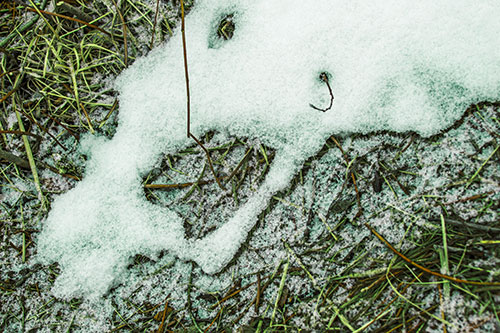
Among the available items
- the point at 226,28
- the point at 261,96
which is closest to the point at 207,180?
the point at 261,96

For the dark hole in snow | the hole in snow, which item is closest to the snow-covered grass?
the hole in snow

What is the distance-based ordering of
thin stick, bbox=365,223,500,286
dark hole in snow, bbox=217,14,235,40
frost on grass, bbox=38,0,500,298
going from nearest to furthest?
1. thin stick, bbox=365,223,500,286
2. frost on grass, bbox=38,0,500,298
3. dark hole in snow, bbox=217,14,235,40

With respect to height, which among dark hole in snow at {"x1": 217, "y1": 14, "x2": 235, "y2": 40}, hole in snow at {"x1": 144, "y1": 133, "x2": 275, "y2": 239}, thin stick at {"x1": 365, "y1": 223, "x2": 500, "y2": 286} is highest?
dark hole in snow at {"x1": 217, "y1": 14, "x2": 235, "y2": 40}

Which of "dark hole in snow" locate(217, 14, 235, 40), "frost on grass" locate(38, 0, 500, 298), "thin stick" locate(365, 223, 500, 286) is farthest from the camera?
"dark hole in snow" locate(217, 14, 235, 40)

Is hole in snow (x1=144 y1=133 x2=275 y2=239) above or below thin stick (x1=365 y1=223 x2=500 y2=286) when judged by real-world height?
above

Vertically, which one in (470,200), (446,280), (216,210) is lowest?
(446,280)

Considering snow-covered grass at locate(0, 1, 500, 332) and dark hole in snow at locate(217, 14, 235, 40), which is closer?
snow-covered grass at locate(0, 1, 500, 332)

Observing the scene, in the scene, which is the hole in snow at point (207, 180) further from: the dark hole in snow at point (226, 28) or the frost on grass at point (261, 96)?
the dark hole in snow at point (226, 28)

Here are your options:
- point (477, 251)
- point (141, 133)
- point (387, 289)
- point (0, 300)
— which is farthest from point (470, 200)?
point (0, 300)

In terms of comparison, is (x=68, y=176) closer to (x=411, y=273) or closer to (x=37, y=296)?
(x=37, y=296)

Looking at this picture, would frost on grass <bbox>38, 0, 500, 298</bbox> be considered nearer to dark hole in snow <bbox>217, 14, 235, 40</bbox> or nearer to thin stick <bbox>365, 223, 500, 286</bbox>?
dark hole in snow <bbox>217, 14, 235, 40</bbox>
